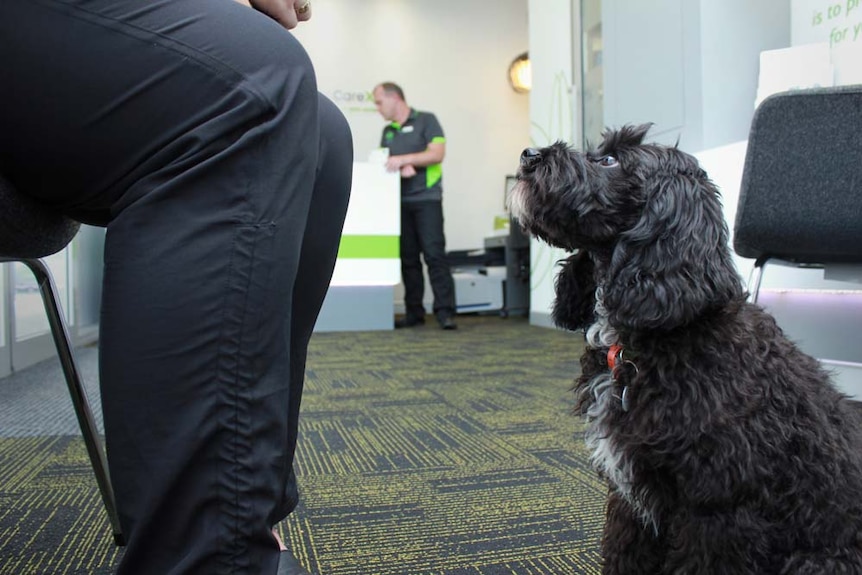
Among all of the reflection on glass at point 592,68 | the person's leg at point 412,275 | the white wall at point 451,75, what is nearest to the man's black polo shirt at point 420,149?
the person's leg at point 412,275

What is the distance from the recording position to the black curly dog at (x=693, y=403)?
0.67 metres

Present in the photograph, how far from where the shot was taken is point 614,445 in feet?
2.42

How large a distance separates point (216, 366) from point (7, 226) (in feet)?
1.08

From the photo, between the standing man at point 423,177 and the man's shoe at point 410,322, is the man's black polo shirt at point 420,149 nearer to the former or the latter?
the standing man at point 423,177

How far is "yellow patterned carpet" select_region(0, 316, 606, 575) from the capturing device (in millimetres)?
878

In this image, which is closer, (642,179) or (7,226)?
(7,226)

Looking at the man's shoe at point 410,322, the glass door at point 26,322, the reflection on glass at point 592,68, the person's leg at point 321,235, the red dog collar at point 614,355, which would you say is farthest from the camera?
the man's shoe at point 410,322

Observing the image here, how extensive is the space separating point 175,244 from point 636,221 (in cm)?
54

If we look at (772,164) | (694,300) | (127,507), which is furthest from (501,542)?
(772,164)

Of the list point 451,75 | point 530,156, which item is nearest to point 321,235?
point 530,156

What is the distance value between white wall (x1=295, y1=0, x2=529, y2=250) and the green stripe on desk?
5.04ft

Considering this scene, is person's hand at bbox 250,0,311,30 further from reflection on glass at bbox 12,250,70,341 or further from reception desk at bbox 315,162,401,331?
reception desk at bbox 315,162,401,331

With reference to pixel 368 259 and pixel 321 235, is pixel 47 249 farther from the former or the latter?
pixel 368 259

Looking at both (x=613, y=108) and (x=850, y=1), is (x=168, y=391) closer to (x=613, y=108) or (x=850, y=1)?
(x=850, y=1)
